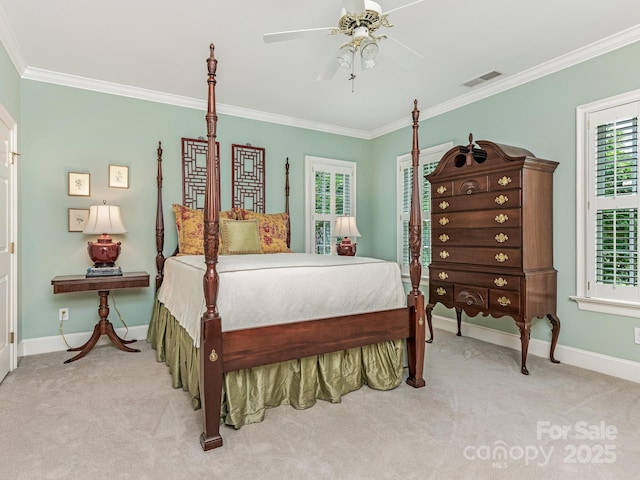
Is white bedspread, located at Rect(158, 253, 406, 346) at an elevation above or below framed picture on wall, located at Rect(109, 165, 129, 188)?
below

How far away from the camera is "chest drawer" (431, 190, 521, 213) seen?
10.2 ft

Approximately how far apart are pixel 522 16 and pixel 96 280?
3870mm

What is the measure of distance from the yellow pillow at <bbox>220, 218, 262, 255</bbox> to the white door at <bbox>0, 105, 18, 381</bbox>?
1651 millimetres

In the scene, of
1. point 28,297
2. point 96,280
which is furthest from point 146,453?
point 28,297

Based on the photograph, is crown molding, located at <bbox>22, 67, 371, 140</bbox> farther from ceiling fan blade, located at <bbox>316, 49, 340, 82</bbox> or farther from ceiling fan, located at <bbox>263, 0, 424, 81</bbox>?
ceiling fan, located at <bbox>263, 0, 424, 81</bbox>

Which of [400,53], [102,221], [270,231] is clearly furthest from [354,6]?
[102,221]

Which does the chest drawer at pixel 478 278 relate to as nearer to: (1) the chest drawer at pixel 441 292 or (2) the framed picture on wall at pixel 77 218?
(1) the chest drawer at pixel 441 292

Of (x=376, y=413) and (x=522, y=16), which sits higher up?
(x=522, y=16)

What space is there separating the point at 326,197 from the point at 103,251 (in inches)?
109

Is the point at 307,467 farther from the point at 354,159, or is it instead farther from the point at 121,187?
the point at 354,159

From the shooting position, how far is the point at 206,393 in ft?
6.42

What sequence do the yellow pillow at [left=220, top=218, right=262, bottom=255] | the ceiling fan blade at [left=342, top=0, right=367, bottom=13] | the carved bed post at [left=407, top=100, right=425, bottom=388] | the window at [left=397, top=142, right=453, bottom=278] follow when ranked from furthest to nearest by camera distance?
1. the window at [left=397, top=142, right=453, bottom=278]
2. the yellow pillow at [left=220, top=218, right=262, bottom=255]
3. the carved bed post at [left=407, top=100, right=425, bottom=388]
4. the ceiling fan blade at [left=342, top=0, right=367, bottom=13]

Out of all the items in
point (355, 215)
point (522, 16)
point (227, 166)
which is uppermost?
point (522, 16)

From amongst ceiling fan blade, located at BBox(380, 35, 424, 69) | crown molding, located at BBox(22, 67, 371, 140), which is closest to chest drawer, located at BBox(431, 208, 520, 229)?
ceiling fan blade, located at BBox(380, 35, 424, 69)
